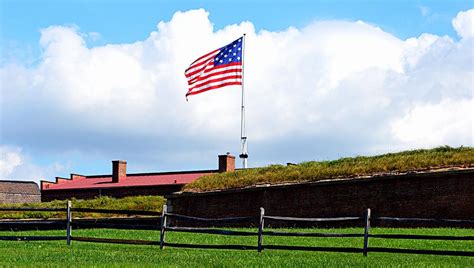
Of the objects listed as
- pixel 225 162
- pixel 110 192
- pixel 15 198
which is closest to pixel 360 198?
pixel 225 162

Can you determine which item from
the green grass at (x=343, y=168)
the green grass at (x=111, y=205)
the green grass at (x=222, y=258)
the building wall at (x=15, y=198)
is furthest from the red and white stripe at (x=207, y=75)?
the building wall at (x=15, y=198)

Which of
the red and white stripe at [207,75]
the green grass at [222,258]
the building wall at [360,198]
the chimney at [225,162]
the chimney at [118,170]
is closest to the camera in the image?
the green grass at [222,258]

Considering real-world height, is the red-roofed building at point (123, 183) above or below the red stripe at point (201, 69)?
below

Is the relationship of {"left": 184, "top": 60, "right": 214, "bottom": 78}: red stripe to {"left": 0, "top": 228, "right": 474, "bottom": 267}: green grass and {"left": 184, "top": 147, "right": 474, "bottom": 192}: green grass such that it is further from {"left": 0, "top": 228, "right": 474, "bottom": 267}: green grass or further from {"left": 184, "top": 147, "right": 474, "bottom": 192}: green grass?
{"left": 0, "top": 228, "right": 474, "bottom": 267}: green grass

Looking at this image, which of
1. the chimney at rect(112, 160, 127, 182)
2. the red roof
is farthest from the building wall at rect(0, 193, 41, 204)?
the chimney at rect(112, 160, 127, 182)

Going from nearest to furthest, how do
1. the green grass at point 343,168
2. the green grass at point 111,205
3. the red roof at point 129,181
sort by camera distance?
the green grass at point 343,168, the green grass at point 111,205, the red roof at point 129,181

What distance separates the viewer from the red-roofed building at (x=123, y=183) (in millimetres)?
48438

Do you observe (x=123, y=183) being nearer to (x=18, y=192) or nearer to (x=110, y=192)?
(x=110, y=192)

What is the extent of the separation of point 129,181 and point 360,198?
26.4 meters

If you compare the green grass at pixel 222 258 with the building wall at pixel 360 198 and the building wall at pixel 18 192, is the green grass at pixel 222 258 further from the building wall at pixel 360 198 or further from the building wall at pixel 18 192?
the building wall at pixel 18 192

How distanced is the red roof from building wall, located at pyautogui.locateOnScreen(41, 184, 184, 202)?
12.3 inches

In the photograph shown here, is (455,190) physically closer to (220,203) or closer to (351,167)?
(351,167)

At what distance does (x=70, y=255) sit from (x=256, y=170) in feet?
57.8

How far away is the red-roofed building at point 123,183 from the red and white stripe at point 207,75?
1416 centimetres
